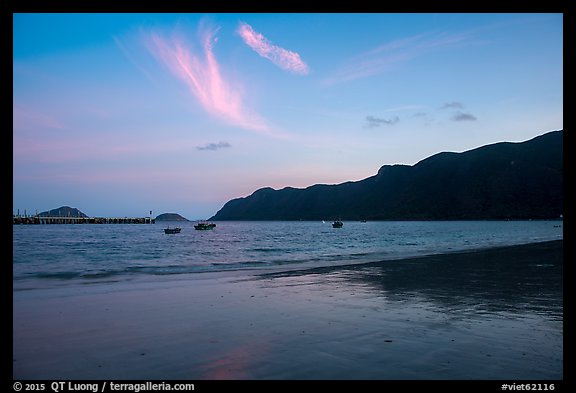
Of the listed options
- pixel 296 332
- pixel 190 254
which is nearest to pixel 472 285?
pixel 296 332

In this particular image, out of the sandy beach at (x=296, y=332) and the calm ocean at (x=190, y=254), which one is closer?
the sandy beach at (x=296, y=332)

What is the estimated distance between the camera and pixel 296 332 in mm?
9273

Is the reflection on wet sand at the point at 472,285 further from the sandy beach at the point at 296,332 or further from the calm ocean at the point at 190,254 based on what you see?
the calm ocean at the point at 190,254

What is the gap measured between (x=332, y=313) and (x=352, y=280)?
775 centimetres

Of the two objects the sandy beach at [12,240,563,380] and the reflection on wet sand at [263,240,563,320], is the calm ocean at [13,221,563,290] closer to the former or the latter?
the reflection on wet sand at [263,240,563,320]

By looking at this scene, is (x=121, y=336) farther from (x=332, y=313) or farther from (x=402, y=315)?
(x=402, y=315)

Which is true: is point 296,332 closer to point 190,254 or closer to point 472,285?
point 472,285

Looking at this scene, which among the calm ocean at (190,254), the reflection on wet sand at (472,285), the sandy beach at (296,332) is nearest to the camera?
the sandy beach at (296,332)

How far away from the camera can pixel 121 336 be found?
9.11m

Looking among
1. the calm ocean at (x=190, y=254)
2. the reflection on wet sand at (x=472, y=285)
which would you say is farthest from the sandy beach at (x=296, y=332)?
the calm ocean at (x=190, y=254)

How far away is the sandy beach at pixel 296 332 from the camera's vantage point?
6773 millimetres

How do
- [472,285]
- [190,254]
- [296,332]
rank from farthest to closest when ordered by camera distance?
[190,254] → [472,285] → [296,332]

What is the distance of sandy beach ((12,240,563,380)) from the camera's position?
267 inches
